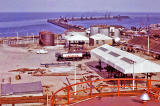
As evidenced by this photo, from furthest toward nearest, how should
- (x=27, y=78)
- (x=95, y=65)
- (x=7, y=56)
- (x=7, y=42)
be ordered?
(x=7, y=42) → (x=7, y=56) → (x=95, y=65) → (x=27, y=78)

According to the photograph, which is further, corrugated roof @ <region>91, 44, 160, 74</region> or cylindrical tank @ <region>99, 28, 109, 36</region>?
cylindrical tank @ <region>99, 28, 109, 36</region>

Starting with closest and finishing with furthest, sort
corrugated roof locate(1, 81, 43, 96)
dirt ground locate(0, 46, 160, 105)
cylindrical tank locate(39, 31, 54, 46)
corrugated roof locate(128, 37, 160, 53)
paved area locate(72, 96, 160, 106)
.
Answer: paved area locate(72, 96, 160, 106)
corrugated roof locate(1, 81, 43, 96)
dirt ground locate(0, 46, 160, 105)
corrugated roof locate(128, 37, 160, 53)
cylindrical tank locate(39, 31, 54, 46)

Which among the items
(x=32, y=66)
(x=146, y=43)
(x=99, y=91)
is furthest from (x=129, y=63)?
(x=146, y=43)

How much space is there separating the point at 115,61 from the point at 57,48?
22.9m

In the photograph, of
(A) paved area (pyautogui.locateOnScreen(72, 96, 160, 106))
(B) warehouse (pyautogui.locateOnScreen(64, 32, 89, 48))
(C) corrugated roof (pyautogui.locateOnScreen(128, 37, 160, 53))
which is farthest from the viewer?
(B) warehouse (pyautogui.locateOnScreen(64, 32, 89, 48))

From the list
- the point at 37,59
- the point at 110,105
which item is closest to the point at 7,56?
the point at 37,59

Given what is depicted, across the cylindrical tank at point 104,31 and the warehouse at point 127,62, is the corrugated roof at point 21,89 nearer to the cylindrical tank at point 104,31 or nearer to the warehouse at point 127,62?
the warehouse at point 127,62

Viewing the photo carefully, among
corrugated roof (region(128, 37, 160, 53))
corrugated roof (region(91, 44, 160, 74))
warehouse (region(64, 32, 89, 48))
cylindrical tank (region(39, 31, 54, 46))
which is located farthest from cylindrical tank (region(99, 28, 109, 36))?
corrugated roof (region(91, 44, 160, 74))

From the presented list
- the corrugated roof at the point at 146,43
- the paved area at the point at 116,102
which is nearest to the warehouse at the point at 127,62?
the paved area at the point at 116,102

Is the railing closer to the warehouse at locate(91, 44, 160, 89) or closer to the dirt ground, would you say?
the warehouse at locate(91, 44, 160, 89)

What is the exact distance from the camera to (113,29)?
54688 mm

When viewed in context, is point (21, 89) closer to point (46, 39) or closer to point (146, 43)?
point (46, 39)

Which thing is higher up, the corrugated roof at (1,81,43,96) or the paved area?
the paved area

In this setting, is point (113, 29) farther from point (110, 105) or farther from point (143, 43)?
A: point (110, 105)
